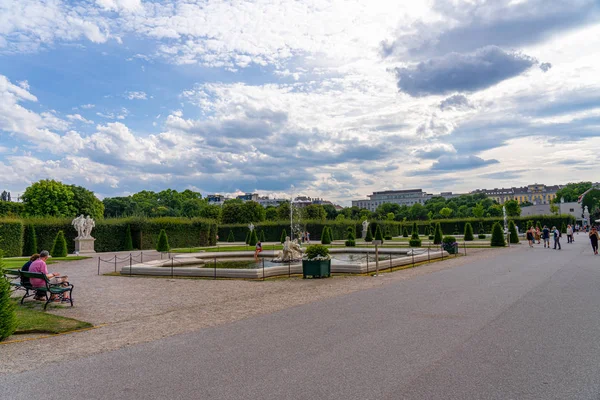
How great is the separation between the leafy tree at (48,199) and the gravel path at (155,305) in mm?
48800

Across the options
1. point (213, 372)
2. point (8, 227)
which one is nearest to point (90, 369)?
point (213, 372)

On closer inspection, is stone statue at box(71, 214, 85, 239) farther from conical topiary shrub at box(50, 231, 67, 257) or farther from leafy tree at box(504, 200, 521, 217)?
leafy tree at box(504, 200, 521, 217)

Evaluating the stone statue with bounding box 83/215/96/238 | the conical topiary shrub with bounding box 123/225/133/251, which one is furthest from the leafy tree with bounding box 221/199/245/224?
the stone statue with bounding box 83/215/96/238

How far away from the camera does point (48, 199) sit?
6147 cm

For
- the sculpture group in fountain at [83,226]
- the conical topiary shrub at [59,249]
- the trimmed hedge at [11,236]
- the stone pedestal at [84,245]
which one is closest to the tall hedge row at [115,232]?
the trimmed hedge at [11,236]

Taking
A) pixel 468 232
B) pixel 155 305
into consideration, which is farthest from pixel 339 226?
pixel 155 305

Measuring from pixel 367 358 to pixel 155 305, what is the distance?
23.9 ft

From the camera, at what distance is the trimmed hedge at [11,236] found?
3288 cm

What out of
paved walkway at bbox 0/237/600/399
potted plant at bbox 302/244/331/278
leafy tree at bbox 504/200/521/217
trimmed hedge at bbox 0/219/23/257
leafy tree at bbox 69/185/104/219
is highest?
leafy tree at bbox 69/185/104/219

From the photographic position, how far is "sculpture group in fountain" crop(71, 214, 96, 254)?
36.8 m

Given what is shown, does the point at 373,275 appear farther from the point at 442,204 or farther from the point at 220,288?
the point at 442,204

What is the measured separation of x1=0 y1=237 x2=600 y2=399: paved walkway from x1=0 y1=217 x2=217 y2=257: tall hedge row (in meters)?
29.3

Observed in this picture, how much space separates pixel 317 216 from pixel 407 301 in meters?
79.9

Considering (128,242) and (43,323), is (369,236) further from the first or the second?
(43,323)
